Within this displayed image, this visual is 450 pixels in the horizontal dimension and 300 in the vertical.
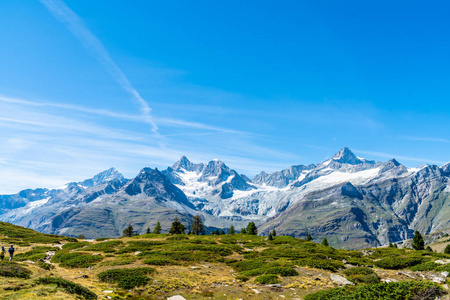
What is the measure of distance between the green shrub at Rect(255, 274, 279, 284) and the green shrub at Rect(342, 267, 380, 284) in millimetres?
8004

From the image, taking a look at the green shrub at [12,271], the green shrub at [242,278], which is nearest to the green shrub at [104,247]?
the green shrub at [12,271]

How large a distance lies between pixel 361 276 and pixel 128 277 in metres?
23.4

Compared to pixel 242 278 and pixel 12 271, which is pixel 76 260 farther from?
pixel 242 278

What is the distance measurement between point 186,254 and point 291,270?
15.6m

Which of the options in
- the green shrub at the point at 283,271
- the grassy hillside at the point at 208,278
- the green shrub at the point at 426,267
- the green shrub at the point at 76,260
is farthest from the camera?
the green shrub at the point at 426,267

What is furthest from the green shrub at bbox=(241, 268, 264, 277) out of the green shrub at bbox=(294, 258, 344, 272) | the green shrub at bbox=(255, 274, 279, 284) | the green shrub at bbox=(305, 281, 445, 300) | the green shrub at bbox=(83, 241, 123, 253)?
the green shrub at bbox=(83, 241, 123, 253)

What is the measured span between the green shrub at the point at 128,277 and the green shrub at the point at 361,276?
68.1 feet

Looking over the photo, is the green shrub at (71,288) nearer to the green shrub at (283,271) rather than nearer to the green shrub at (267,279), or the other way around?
the green shrub at (267,279)

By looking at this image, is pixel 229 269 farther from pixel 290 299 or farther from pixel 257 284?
pixel 290 299

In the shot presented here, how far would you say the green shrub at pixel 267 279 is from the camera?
87.1 feet

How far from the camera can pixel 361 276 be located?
2820 centimetres

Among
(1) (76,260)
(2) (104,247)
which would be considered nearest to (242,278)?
(1) (76,260)

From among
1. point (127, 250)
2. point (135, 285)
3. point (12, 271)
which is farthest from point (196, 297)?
point (127, 250)

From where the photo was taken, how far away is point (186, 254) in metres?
38.5
